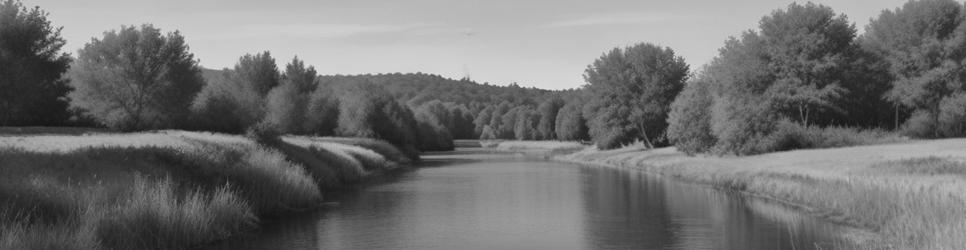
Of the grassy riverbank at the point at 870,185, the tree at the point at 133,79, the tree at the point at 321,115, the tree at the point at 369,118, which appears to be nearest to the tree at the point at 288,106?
the tree at the point at 321,115

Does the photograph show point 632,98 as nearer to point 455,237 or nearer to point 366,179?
point 366,179

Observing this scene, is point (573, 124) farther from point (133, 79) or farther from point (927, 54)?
point (133, 79)

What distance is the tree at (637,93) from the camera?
91125 millimetres

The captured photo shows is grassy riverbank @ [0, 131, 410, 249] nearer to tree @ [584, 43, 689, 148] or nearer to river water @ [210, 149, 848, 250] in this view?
river water @ [210, 149, 848, 250]

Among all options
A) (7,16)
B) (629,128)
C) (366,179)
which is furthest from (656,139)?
(7,16)

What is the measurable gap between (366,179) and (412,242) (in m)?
30.8

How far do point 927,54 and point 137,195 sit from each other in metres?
69.8

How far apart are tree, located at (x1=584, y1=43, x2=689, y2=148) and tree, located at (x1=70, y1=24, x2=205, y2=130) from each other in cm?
5013

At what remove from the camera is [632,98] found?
94312mm

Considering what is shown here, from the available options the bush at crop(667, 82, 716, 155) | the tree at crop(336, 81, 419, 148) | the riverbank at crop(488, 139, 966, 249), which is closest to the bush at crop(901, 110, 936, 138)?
the bush at crop(667, 82, 716, 155)

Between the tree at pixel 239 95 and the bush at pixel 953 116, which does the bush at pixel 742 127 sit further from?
the tree at pixel 239 95

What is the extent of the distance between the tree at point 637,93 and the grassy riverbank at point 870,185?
30.2 meters

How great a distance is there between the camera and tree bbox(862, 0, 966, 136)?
66.9m

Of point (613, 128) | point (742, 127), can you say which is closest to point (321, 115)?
point (613, 128)
